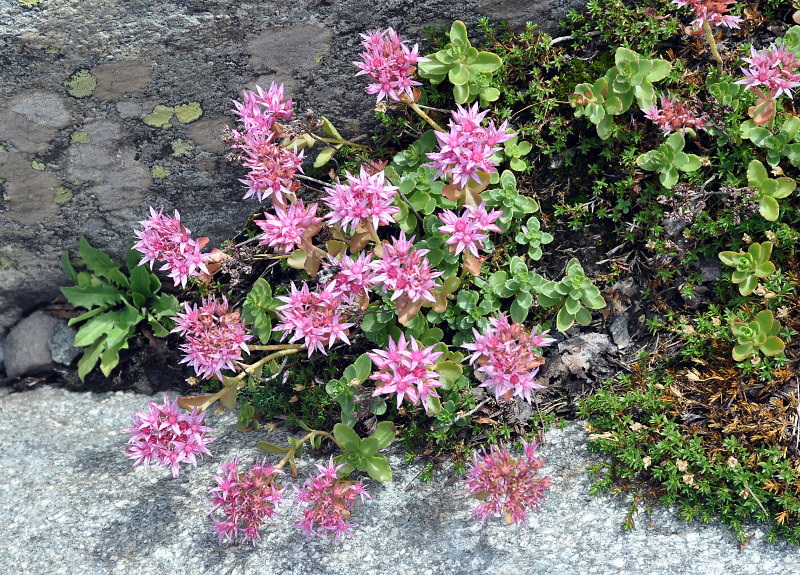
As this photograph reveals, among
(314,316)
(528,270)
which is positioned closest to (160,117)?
(314,316)

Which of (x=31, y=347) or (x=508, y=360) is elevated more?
(x=508, y=360)

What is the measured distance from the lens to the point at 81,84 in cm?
358

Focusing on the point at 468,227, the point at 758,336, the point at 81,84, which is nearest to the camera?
the point at 468,227

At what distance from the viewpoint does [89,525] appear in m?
3.41

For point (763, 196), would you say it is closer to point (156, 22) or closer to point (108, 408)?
point (156, 22)

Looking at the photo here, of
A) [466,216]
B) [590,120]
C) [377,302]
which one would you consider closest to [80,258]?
[377,302]

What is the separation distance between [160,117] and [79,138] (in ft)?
1.74

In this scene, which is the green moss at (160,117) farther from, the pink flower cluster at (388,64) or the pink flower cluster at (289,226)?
the pink flower cluster at (388,64)

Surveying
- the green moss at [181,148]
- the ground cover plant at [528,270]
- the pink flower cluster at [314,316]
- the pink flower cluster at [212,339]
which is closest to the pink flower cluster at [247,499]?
the ground cover plant at [528,270]

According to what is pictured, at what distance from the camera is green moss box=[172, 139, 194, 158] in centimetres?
381

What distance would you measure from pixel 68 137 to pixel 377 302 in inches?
85.6

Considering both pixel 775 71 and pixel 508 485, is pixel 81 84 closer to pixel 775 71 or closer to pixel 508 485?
pixel 508 485

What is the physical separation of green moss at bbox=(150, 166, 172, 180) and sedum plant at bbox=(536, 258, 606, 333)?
2396 mm

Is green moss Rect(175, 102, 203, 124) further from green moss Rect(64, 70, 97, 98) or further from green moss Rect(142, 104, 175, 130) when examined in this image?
green moss Rect(64, 70, 97, 98)
